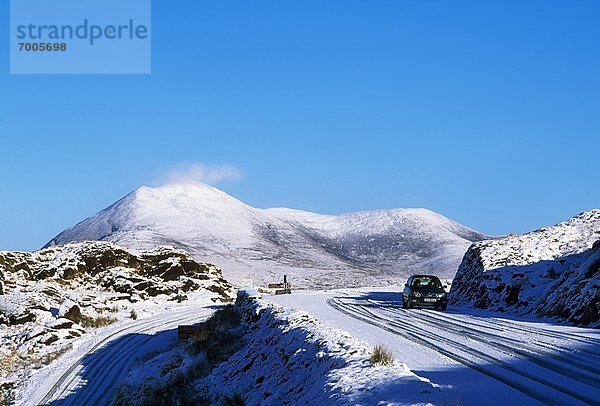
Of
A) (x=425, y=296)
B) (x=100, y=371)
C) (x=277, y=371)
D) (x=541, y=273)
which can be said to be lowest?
(x=100, y=371)

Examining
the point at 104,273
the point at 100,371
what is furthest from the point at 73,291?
the point at 100,371

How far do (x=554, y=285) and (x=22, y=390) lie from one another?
2240cm

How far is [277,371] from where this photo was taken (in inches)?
501

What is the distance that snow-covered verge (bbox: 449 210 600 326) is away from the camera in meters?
20.6

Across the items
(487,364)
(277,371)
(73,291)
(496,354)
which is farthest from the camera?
(73,291)

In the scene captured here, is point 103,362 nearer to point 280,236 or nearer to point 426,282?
point 426,282

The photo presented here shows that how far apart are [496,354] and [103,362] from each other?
19.4 metres

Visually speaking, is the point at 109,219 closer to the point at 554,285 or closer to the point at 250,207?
the point at 250,207

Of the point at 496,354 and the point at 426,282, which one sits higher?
the point at 426,282

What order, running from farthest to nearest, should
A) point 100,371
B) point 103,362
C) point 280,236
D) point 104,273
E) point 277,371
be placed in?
point 280,236 < point 104,273 < point 103,362 < point 100,371 < point 277,371

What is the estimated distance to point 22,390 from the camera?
24.0 meters

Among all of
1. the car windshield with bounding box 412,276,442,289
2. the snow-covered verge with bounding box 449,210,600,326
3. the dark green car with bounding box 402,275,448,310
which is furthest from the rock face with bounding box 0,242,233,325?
the snow-covered verge with bounding box 449,210,600,326

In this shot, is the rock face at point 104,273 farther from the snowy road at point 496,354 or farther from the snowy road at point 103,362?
the snowy road at point 496,354

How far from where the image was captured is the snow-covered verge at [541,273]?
67.7ft
